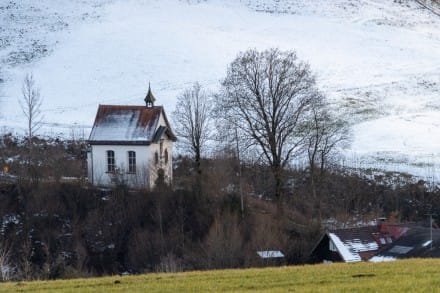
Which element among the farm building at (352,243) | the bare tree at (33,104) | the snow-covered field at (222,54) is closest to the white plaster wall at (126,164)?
the farm building at (352,243)

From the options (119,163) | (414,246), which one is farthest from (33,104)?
(414,246)

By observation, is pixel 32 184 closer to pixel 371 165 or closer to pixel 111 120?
pixel 111 120

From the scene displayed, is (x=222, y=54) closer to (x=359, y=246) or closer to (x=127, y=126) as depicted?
(x=127, y=126)

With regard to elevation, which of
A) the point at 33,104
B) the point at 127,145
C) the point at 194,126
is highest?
the point at 33,104

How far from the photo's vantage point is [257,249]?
91.4 feet

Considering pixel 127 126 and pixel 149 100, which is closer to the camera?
pixel 127 126

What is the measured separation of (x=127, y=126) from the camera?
38.2m

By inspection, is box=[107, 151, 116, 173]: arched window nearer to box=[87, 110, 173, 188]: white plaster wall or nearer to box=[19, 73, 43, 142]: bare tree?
box=[87, 110, 173, 188]: white plaster wall

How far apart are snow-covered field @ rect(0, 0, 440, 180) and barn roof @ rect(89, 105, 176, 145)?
13.4m

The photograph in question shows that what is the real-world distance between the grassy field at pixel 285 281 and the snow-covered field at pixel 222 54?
29.6m

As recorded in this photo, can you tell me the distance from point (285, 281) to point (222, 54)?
183 ft

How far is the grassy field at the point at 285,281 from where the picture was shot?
1184 centimetres

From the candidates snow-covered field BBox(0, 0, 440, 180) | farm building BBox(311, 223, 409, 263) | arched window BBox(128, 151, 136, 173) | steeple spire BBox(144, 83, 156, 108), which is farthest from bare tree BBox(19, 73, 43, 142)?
farm building BBox(311, 223, 409, 263)

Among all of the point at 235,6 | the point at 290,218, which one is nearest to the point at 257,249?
the point at 290,218
